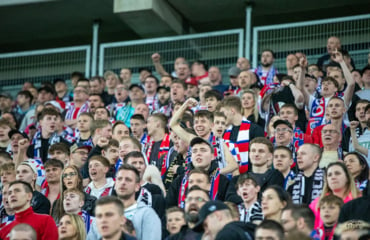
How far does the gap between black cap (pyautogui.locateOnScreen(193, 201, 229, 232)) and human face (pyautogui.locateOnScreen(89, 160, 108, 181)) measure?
295 centimetres

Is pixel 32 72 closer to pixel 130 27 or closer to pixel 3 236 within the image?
pixel 130 27

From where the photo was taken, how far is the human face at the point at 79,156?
40.2 feet

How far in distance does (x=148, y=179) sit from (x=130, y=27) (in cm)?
877

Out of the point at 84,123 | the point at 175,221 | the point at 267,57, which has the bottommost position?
the point at 175,221

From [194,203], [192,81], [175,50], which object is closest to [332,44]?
[192,81]

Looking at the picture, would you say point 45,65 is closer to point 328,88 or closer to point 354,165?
point 328,88

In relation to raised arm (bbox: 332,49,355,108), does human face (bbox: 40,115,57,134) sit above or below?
below

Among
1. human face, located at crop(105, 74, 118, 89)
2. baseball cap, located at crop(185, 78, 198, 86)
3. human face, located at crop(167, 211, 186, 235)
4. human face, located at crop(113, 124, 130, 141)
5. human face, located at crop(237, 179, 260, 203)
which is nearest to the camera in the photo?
human face, located at crop(167, 211, 186, 235)

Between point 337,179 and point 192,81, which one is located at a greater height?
point 192,81

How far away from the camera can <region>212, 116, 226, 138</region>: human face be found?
11.5 meters

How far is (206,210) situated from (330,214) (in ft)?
4.26

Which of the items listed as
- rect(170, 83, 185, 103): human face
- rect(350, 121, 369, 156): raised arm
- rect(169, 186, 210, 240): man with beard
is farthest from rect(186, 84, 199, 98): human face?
rect(169, 186, 210, 240): man with beard

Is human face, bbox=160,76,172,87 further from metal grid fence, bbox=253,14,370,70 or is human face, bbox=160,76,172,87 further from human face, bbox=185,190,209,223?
human face, bbox=185,190,209,223

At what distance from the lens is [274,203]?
28.0 ft
